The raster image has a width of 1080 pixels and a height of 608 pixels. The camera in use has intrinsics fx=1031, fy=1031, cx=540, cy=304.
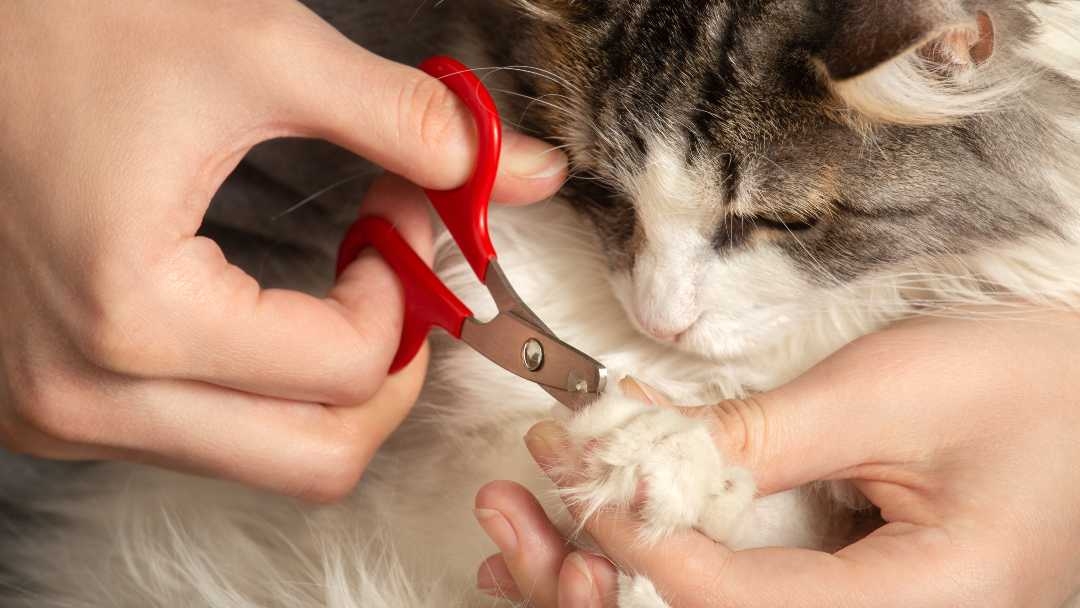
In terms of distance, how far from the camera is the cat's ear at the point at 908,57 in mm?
677

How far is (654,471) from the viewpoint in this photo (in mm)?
776

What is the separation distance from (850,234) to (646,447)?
10.9 inches

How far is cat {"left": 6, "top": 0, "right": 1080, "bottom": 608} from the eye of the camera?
2.64ft

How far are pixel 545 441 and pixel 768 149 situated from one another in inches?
11.8

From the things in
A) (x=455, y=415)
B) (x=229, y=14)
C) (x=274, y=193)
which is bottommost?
(x=455, y=415)

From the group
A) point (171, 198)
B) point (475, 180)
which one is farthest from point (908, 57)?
point (171, 198)

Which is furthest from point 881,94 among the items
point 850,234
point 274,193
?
point 274,193

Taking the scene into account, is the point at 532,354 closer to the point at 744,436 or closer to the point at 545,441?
the point at 545,441

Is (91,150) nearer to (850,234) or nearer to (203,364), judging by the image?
(203,364)

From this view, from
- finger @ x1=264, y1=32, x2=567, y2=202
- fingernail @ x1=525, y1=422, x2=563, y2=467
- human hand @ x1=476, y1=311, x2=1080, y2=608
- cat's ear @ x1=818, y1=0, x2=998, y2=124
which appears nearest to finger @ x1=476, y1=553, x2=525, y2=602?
human hand @ x1=476, y1=311, x2=1080, y2=608

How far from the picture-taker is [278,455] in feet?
3.07

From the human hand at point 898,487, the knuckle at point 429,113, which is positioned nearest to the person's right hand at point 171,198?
the knuckle at point 429,113

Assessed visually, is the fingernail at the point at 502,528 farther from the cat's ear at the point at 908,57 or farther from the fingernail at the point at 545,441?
the cat's ear at the point at 908,57

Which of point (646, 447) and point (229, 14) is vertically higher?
point (229, 14)
